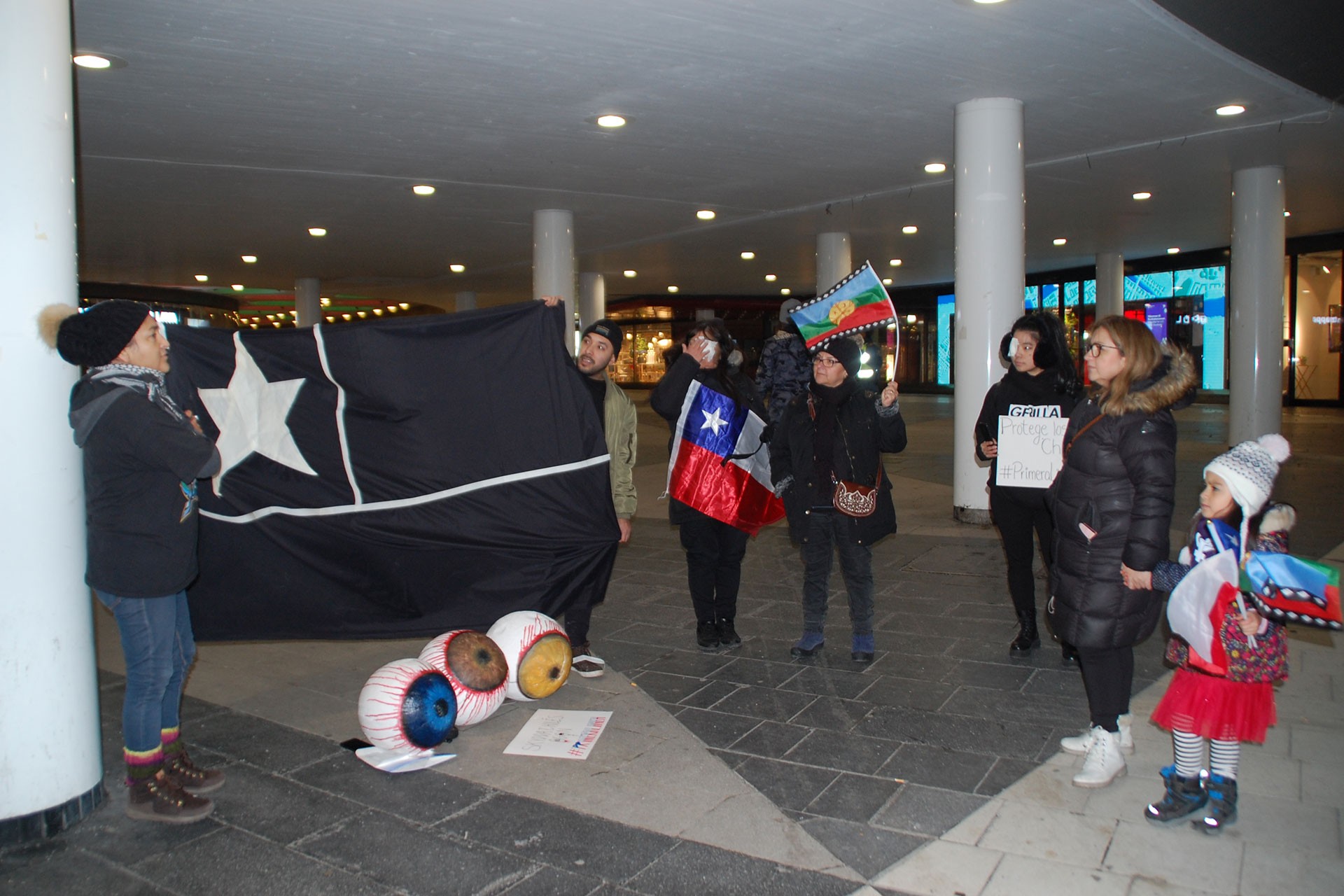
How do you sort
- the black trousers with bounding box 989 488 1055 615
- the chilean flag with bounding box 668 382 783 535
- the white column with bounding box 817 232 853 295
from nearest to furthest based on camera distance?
the black trousers with bounding box 989 488 1055 615, the chilean flag with bounding box 668 382 783 535, the white column with bounding box 817 232 853 295

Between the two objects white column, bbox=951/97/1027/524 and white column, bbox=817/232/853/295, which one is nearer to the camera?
white column, bbox=951/97/1027/524

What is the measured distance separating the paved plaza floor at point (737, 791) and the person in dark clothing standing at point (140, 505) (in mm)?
222

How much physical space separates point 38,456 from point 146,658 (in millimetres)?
775

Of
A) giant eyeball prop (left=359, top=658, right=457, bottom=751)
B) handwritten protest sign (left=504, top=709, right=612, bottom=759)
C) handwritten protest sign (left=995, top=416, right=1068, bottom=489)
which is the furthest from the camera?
handwritten protest sign (left=995, top=416, right=1068, bottom=489)

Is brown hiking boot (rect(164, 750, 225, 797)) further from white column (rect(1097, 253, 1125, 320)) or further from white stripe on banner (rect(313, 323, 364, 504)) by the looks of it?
white column (rect(1097, 253, 1125, 320))

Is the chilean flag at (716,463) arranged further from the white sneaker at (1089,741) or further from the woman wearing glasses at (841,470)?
the white sneaker at (1089,741)

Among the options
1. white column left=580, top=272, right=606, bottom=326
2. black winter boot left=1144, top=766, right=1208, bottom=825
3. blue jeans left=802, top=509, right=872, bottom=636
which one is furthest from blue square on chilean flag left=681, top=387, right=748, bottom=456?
white column left=580, top=272, right=606, bottom=326

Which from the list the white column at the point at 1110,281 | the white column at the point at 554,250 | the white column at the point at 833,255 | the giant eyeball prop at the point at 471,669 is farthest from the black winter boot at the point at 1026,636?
the white column at the point at 1110,281

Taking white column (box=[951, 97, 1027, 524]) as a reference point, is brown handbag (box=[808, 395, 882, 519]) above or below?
below

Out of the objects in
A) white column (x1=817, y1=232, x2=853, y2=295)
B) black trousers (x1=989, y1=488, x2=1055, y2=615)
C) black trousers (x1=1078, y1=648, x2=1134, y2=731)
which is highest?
white column (x1=817, y1=232, x2=853, y2=295)

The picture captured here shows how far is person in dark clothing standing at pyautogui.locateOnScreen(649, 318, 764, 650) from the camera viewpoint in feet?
17.1

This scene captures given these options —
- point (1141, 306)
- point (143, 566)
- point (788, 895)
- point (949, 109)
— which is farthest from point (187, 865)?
point (1141, 306)

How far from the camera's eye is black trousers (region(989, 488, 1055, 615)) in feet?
15.9

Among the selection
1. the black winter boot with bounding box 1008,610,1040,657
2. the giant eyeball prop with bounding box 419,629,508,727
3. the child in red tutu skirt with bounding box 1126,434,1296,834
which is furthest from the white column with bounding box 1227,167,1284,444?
the giant eyeball prop with bounding box 419,629,508,727
